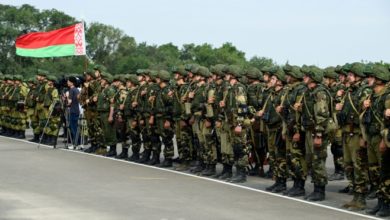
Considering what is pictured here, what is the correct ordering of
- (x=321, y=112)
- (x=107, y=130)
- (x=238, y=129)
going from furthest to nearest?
1. (x=107, y=130)
2. (x=238, y=129)
3. (x=321, y=112)

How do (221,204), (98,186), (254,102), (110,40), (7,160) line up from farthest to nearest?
(110,40), (7,160), (254,102), (98,186), (221,204)

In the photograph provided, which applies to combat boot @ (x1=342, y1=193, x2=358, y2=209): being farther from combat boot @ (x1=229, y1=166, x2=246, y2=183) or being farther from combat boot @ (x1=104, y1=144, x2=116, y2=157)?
combat boot @ (x1=104, y1=144, x2=116, y2=157)

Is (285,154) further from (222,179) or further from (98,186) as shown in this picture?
(98,186)

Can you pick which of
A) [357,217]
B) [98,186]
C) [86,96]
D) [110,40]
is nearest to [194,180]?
[98,186]

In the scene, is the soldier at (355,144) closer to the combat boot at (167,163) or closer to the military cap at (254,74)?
the military cap at (254,74)

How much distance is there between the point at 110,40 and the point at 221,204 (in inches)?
3149

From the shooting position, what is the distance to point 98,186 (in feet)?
45.0

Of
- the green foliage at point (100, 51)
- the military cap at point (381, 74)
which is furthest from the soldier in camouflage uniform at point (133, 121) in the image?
the green foliage at point (100, 51)

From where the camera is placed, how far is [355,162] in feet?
39.8

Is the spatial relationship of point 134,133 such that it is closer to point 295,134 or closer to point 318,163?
point 295,134

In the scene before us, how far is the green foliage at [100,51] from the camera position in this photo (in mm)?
72000

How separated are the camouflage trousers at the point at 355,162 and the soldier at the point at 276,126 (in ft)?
4.48

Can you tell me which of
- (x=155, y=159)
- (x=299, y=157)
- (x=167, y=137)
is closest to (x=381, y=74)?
(x=299, y=157)

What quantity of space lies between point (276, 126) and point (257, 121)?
1.91 metres
